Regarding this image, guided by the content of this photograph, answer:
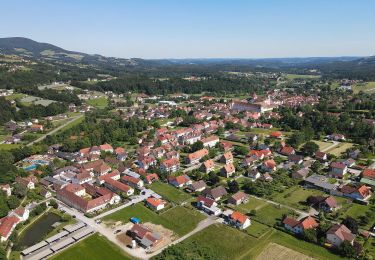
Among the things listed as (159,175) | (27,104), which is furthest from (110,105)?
(159,175)

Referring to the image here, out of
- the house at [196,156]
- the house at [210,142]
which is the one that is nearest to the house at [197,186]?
the house at [196,156]

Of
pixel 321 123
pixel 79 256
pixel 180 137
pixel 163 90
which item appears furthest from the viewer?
pixel 163 90

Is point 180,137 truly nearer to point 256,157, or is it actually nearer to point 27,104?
point 256,157

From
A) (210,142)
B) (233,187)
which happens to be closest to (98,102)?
(210,142)

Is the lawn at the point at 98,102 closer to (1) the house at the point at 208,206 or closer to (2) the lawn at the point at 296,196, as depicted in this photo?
(1) the house at the point at 208,206

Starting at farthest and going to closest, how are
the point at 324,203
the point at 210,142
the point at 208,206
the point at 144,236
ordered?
the point at 210,142 → the point at 208,206 → the point at 324,203 → the point at 144,236

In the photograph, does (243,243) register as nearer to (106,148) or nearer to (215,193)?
(215,193)

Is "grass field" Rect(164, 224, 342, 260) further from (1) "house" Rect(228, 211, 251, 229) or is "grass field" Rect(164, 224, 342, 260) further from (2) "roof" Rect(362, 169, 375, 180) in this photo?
(2) "roof" Rect(362, 169, 375, 180)
